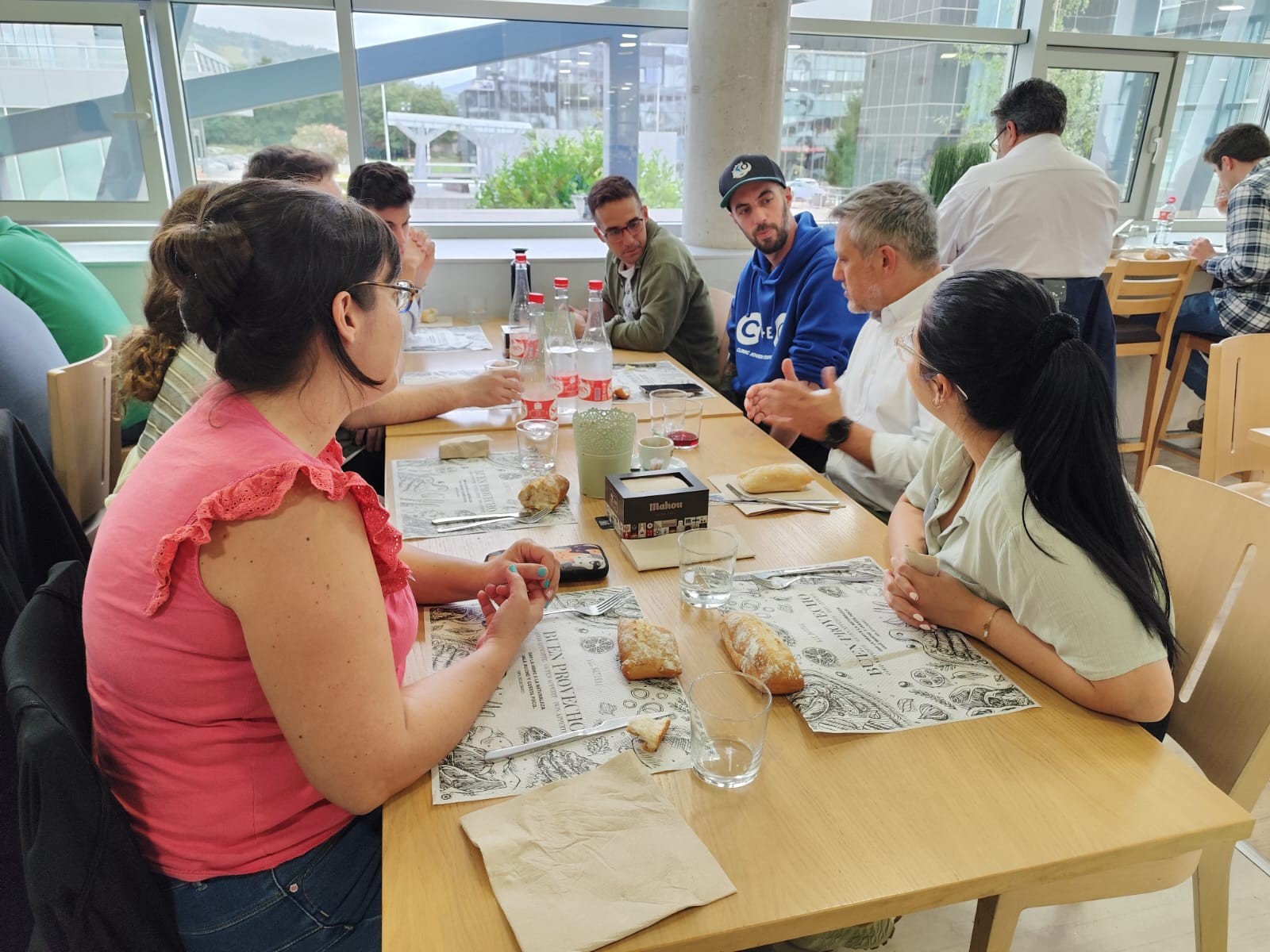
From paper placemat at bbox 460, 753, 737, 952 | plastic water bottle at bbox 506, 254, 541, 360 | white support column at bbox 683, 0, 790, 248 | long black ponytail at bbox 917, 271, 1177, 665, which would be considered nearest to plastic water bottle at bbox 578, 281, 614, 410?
plastic water bottle at bbox 506, 254, 541, 360

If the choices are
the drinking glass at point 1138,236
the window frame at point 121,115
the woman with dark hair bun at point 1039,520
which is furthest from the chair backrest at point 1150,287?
the window frame at point 121,115

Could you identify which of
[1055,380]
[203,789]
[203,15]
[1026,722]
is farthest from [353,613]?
[203,15]

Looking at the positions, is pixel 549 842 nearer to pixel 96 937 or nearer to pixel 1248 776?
pixel 96 937

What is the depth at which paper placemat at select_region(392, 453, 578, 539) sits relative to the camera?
1470 mm

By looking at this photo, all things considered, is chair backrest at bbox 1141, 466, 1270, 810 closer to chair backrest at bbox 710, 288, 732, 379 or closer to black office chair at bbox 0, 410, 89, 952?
black office chair at bbox 0, 410, 89, 952

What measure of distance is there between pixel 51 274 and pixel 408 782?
2.60m

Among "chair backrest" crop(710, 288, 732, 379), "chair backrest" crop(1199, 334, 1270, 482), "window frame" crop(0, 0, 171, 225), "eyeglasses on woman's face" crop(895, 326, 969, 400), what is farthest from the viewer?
"window frame" crop(0, 0, 171, 225)

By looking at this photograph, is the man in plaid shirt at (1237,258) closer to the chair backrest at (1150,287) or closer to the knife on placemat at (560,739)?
the chair backrest at (1150,287)

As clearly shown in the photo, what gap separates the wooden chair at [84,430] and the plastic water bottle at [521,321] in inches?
39.4

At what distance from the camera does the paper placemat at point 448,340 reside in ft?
9.44

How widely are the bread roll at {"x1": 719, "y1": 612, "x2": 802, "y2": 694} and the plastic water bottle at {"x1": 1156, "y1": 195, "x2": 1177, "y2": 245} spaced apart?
5.26m

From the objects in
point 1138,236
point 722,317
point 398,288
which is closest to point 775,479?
point 398,288

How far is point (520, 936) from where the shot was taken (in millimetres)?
690

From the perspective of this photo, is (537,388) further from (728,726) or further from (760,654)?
(728,726)
